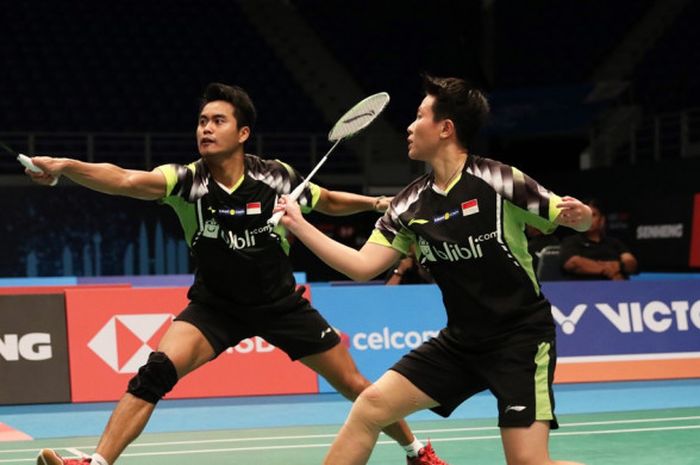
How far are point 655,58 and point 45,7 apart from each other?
34.5ft

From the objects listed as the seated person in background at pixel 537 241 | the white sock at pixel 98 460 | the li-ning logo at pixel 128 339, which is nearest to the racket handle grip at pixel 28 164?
the white sock at pixel 98 460

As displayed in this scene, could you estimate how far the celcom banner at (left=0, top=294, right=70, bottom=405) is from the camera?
317 inches

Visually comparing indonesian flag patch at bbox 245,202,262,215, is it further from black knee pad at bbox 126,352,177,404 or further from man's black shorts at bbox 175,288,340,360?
black knee pad at bbox 126,352,177,404

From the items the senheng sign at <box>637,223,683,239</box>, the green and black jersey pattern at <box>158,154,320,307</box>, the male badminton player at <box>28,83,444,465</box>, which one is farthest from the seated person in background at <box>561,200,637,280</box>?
the senheng sign at <box>637,223,683,239</box>

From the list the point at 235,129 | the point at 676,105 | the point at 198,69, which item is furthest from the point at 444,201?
the point at 198,69

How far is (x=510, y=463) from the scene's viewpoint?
12.2 feet

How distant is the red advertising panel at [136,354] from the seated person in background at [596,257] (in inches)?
98.7

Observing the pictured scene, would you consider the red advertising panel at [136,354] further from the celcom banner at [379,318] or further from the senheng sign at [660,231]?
the senheng sign at [660,231]

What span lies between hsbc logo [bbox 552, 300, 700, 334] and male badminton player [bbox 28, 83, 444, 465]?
4.14 m

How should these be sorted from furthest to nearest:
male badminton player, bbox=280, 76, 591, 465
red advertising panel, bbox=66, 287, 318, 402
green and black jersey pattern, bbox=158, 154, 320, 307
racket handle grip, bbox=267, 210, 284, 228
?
red advertising panel, bbox=66, 287, 318, 402 → green and black jersey pattern, bbox=158, 154, 320, 307 → male badminton player, bbox=280, 76, 591, 465 → racket handle grip, bbox=267, 210, 284, 228

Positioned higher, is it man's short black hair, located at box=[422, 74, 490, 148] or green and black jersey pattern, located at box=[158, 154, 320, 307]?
man's short black hair, located at box=[422, 74, 490, 148]

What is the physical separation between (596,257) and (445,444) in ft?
11.7

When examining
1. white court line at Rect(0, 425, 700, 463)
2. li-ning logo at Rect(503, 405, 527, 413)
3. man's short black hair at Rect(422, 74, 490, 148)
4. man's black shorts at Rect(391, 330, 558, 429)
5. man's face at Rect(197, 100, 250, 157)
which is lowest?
white court line at Rect(0, 425, 700, 463)

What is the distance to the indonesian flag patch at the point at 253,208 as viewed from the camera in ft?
16.4
